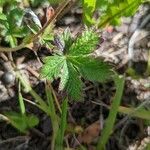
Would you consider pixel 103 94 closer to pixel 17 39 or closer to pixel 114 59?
pixel 114 59

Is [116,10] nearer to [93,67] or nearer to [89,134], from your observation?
[93,67]

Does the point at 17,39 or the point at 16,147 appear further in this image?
the point at 17,39

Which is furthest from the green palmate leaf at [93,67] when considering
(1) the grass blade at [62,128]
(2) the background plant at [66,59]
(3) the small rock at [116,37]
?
(3) the small rock at [116,37]

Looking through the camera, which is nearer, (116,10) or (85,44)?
(85,44)

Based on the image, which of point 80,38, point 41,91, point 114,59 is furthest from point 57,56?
point 114,59

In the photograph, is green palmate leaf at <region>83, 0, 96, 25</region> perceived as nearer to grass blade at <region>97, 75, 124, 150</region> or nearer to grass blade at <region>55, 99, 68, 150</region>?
grass blade at <region>97, 75, 124, 150</region>

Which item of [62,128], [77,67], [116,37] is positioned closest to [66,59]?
[77,67]

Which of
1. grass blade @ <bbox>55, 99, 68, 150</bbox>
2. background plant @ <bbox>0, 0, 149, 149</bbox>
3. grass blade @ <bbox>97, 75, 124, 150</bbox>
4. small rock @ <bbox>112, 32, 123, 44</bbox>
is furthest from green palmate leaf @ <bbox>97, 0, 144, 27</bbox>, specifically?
grass blade @ <bbox>55, 99, 68, 150</bbox>
